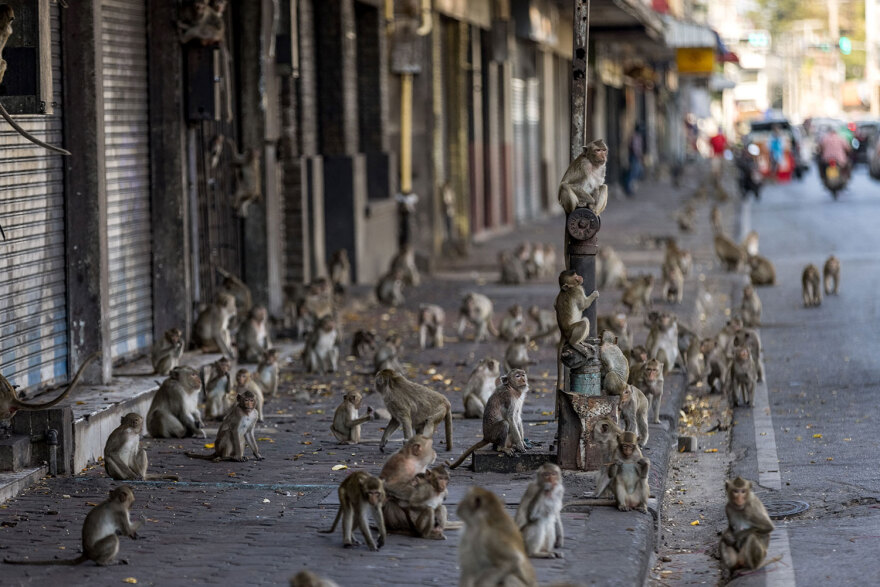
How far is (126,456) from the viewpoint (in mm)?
8859

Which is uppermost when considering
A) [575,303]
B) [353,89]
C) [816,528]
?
[353,89]

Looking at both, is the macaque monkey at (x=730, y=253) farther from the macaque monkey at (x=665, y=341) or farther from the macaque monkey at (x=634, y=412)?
the macaque monkey at (x=634, y=412)

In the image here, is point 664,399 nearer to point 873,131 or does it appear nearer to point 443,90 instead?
point 443,90

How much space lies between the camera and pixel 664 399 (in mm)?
11680

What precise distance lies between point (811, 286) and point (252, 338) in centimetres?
773

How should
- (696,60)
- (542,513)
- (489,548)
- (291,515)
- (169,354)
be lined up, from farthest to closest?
(696,60) → (169,354) → (291,515) → (542,513) → (489,548)

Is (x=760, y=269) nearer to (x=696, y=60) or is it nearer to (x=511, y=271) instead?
(x=511, y=271)

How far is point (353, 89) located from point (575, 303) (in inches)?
456

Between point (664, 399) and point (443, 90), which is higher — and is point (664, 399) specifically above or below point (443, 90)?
below

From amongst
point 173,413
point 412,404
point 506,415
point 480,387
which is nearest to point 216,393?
point 173,413

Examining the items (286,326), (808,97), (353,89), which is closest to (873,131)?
(353,89)

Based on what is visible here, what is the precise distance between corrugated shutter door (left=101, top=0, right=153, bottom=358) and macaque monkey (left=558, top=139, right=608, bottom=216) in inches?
178

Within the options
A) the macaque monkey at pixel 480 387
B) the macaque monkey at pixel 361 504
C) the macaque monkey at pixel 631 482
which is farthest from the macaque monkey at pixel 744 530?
the macaque monkey at pixel 480 387

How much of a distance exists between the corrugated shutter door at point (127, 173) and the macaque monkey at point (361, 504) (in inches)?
201
